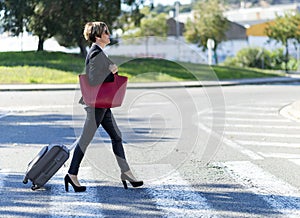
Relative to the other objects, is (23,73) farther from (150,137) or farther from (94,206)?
(94,206)

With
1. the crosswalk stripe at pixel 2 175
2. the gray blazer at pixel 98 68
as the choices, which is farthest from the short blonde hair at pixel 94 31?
the crosswalk stripe at pixel 2 175

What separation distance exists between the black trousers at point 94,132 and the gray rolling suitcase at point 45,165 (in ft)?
0.62

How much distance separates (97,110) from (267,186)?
83.1 inches

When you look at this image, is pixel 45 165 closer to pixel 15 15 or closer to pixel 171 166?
pixel 171 166

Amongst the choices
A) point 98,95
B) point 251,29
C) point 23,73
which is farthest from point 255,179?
point 251,29

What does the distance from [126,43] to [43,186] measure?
84.7 inches

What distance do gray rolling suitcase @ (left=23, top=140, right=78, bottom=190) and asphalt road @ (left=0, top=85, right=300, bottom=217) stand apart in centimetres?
13

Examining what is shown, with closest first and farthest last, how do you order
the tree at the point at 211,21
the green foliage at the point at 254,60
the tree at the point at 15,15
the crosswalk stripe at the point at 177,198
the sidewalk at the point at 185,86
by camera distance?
the crosswalk stripe at the point at 177,198 → the sidewalk at the point at 185,86 → the tree at the point at 15,15 → the green foliage at the point at 254,60 → the tree at the point at 211,21

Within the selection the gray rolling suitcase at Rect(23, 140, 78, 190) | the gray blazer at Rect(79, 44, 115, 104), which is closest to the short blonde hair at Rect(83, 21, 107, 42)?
the gray blazer at Rect(79, 44, 115, 104)

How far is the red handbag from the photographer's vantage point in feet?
21.9

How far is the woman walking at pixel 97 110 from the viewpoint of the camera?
6.61 m

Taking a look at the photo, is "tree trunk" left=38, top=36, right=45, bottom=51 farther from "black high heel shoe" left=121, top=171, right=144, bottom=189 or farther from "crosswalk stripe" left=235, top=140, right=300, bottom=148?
"black high heel shoe" left=121, top=171, right=144, bottom=189

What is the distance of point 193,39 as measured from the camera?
202 feet

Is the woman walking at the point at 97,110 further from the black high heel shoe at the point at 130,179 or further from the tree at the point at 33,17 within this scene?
the tree at the point at 33,17
